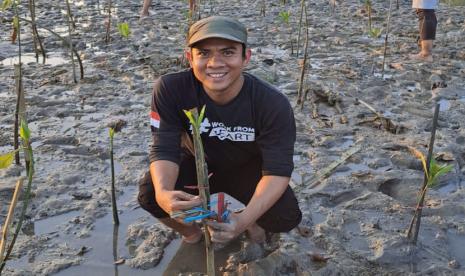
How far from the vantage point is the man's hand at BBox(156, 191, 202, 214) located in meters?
2.14

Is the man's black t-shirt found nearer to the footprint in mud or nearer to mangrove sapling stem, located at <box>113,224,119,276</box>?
mangrove sapling stem, located at <box>113,224,119,276</box>

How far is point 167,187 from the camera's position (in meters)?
2.56

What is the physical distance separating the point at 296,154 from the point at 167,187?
1.69 meters

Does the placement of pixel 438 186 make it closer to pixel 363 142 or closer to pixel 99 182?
pixel 363 142

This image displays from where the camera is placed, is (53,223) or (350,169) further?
(350,169)

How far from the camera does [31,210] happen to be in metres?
3.20

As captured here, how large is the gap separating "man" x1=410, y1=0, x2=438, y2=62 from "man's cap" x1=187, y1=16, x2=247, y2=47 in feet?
15.2

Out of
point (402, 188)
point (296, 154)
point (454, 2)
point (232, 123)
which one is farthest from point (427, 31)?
point (454, 2)

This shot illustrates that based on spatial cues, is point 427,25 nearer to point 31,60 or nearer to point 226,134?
point 226,134

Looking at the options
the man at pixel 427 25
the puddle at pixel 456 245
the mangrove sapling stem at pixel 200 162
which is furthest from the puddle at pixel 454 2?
the mangrove sapling stem at pixel 200 162

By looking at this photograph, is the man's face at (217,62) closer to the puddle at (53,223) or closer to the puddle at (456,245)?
the puddle at (53,223)

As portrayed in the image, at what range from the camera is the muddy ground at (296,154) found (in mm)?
2791

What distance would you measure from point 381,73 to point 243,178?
3628 mm

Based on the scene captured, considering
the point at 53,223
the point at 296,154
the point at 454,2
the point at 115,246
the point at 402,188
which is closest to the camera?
the point at 115,246
